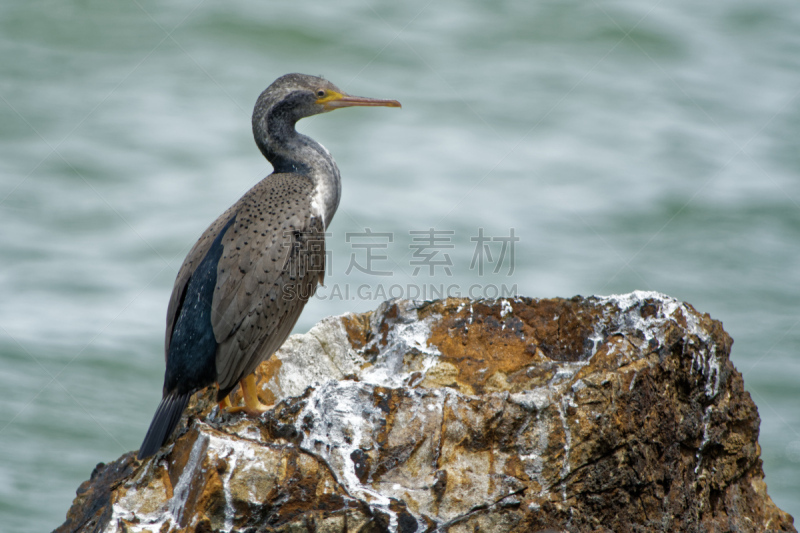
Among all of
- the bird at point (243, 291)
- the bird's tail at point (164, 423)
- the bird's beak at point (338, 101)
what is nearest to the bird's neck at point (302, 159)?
the bird at point (243, 291)

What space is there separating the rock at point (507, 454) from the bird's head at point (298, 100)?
Answer: 2.19 m

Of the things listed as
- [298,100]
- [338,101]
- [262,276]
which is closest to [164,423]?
[262,276]

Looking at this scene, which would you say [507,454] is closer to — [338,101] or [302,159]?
Result: [302,159]

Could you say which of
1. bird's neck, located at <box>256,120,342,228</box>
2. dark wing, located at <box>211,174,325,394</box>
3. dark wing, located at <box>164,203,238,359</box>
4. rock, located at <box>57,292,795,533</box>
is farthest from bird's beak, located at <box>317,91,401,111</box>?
rock, located at <box>57,292,795,533</box>

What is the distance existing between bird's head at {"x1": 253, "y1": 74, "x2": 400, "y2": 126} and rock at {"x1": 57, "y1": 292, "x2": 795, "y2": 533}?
7.17 feet

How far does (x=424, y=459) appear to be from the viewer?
12.4 feet

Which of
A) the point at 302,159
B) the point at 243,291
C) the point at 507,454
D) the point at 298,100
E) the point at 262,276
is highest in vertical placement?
the point at 298,100

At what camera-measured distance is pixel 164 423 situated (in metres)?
4.20

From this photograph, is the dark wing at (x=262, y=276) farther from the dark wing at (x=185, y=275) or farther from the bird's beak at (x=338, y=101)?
the bird's beak at (x=338, y=101)

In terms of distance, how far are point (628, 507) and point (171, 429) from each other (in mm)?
2266

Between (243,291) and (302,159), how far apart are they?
1236mm

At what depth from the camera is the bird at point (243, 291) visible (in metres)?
4.49

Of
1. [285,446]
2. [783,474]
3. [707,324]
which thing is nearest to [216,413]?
[285,446]

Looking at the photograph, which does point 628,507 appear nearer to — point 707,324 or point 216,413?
point 707,324
